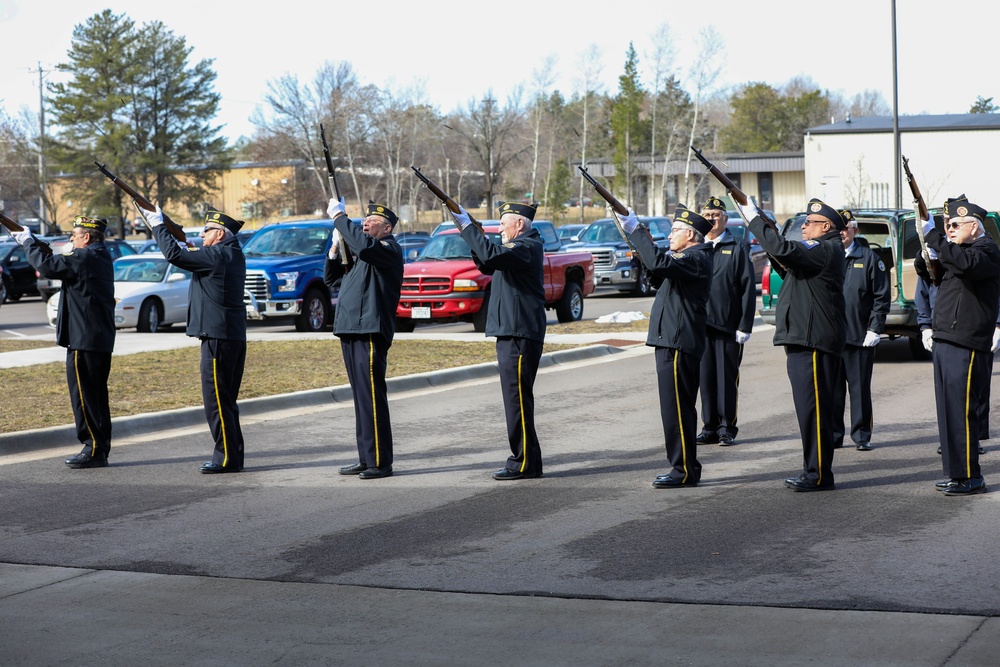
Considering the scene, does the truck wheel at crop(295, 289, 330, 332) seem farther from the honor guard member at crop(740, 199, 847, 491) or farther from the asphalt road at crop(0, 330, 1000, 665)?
the honor guard member at crop(740, 199, 847, 491)

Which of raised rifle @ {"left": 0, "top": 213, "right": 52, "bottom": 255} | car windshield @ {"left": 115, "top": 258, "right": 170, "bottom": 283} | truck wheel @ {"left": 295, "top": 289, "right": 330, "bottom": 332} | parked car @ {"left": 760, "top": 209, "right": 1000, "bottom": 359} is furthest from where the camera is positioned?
car windshield @ {"left": 115, "top": 258, "right": 170, "bottom": 283}

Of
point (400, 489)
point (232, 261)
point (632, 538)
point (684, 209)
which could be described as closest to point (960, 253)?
point (684, 209)

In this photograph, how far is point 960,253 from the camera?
7.96 metres

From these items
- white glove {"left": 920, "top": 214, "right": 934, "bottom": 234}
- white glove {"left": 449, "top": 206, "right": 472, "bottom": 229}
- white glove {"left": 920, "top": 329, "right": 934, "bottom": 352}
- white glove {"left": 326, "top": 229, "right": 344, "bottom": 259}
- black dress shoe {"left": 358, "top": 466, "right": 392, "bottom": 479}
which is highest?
white glove {"left": 449, "top": 206, "right": 472, "bottom": 229}

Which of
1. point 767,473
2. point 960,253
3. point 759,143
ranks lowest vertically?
point 767,473

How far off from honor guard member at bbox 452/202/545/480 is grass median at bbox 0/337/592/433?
15.3 feet

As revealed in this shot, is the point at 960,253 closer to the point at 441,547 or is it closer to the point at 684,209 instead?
the point at 684,209

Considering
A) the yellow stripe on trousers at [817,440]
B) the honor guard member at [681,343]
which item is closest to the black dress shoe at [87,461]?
the honor guard member at [681,343]

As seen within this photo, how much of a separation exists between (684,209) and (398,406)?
525 centimetres

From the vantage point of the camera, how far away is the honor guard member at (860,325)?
1024 cm

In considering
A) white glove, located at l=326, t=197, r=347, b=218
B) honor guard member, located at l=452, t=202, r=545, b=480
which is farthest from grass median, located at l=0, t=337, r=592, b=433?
honor guard member, located at l=452, t=202, r=545, b=480

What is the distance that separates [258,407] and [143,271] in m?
12.3

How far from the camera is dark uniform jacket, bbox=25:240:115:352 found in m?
9.95

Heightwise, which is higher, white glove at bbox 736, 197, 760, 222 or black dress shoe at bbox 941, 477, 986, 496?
white glove at bbox 736, 197, 760, 222
